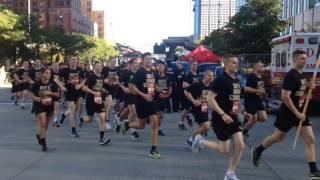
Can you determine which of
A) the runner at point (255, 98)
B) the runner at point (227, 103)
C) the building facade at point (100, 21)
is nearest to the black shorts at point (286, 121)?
the runner at point (227, 103)

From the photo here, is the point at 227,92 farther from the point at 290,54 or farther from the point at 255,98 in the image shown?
the point at 290,54

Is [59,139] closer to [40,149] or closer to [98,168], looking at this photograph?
[40,149]

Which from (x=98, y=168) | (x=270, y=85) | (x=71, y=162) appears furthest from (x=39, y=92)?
(x=270, y=85)

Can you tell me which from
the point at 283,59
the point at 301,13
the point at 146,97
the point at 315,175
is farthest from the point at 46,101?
the point at 301,13

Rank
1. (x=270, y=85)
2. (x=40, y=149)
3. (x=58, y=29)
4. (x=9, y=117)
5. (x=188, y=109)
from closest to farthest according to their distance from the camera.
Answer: (x=40, y=149), (x=188, y=109), (x=9, y=117), (x=270, y=85), (x=58, y=29)

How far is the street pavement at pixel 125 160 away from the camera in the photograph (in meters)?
8.50

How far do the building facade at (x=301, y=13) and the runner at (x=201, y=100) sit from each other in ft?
107

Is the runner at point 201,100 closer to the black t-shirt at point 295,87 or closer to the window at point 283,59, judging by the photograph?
the black t-shirt at point 295,87

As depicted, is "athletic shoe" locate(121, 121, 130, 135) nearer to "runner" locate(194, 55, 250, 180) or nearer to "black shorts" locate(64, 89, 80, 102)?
"black shorts" locate(64, 89, 80, 102)

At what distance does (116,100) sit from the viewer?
18266mm

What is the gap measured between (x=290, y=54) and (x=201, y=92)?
6.57 meters

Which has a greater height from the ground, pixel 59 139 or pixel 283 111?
pixel 283 111

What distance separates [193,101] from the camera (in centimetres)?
1098

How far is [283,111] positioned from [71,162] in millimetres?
3588
